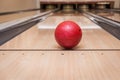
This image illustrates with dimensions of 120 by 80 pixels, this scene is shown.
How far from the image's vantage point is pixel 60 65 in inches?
34.5

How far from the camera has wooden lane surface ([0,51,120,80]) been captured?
747 millimetres

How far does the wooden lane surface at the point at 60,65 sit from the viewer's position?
747mm

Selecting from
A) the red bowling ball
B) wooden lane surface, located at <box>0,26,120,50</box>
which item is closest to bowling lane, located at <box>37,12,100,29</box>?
wooden lane surface, located at <box>0,26,120,50</box>

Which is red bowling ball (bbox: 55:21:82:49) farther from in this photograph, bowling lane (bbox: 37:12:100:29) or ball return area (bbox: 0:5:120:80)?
bowling lane (bbox: 37:12:100:29)

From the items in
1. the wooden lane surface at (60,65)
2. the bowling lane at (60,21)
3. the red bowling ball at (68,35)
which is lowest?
the wooden lane surface at (60,65)

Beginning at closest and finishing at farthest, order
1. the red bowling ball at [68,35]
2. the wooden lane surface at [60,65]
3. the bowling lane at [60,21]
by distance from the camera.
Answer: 1. the wooden lane surface at [60,65]
2. the red bowling ball at [68,35]
3. the bowling lane at [60,21]

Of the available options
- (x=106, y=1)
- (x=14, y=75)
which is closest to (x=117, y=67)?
(x=14, y=75)

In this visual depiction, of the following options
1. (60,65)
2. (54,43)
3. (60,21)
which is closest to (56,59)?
(60,65)

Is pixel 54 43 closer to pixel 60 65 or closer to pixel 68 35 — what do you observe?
pixel 68 35

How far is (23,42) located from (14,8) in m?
3.75

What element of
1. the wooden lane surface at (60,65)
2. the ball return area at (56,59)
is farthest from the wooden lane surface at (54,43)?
the wooden lane surface at (60,65)

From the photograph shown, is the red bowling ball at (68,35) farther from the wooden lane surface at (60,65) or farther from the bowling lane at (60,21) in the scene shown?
the bowling lane at (60,21)

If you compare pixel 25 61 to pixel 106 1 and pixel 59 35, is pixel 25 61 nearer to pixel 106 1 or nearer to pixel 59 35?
pixel 59 35

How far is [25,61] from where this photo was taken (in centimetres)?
93
